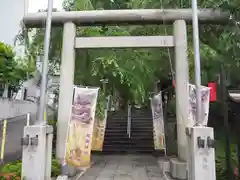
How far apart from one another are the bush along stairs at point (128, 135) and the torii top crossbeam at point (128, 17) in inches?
274

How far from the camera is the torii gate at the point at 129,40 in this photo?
837 cm

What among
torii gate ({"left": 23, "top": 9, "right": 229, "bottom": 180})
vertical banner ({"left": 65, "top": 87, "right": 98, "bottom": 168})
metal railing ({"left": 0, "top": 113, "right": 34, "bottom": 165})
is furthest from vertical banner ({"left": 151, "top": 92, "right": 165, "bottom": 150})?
metal railing ({"left": 0, "top": 113, "right": 34, "bottom": 165})

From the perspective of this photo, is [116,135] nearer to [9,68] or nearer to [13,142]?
[13,142]

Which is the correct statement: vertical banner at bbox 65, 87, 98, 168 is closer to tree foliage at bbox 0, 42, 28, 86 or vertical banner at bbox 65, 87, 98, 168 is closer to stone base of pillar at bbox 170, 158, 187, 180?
stone base of pillar at bbox 170, 158, 187, 180

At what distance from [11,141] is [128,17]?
7.55m

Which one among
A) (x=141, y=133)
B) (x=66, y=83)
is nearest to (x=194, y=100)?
(x=66, y=83)

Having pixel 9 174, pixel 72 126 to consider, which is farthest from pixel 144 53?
pixel 9 174

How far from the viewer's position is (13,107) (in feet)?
61.2

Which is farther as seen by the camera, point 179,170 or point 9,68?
point 9,68

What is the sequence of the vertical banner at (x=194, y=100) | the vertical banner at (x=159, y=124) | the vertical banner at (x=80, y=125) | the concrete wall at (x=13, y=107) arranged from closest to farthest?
the vertical banner at (x=194, y=100), the vertical banner at (x=80, y=125), the vertical banner at (x=159, y=124), the concrete wall at (x=13, y=107)

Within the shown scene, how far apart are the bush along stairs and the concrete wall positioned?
692cm

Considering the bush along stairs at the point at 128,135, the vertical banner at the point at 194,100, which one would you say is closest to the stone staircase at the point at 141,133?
the bush along stairs at the point at 128,135

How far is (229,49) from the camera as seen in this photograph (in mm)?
8773

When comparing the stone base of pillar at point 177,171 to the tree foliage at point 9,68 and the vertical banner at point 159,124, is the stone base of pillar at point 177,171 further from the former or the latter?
the tree foliage at point 9,68
